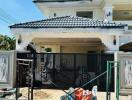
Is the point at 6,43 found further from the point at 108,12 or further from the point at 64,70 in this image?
the point at 64,70

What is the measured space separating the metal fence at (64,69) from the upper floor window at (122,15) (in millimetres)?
12925

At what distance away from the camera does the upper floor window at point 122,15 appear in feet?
89.7

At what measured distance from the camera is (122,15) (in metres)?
27.8

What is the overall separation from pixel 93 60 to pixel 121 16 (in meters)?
13.7

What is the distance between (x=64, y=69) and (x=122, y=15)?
44.9 ft

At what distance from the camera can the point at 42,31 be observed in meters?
18.6

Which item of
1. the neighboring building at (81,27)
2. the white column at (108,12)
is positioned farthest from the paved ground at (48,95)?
the white column at (108,12)

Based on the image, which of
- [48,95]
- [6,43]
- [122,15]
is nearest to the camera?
[48,95]

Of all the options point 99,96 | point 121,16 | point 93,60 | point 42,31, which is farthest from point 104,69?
point 121,16

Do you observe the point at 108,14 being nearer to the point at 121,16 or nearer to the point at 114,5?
the point at 114,5

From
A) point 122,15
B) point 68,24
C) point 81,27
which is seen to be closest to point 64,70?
point 81,27

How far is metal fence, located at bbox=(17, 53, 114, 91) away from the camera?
15.3 metres

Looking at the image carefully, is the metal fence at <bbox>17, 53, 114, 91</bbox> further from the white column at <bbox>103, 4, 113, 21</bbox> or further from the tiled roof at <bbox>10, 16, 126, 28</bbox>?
the white column at <bbox>103, 4, 113, 21</bbox>

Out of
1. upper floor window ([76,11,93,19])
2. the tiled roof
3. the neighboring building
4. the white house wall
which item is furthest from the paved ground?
upper floor window ([76,11,93,19])
